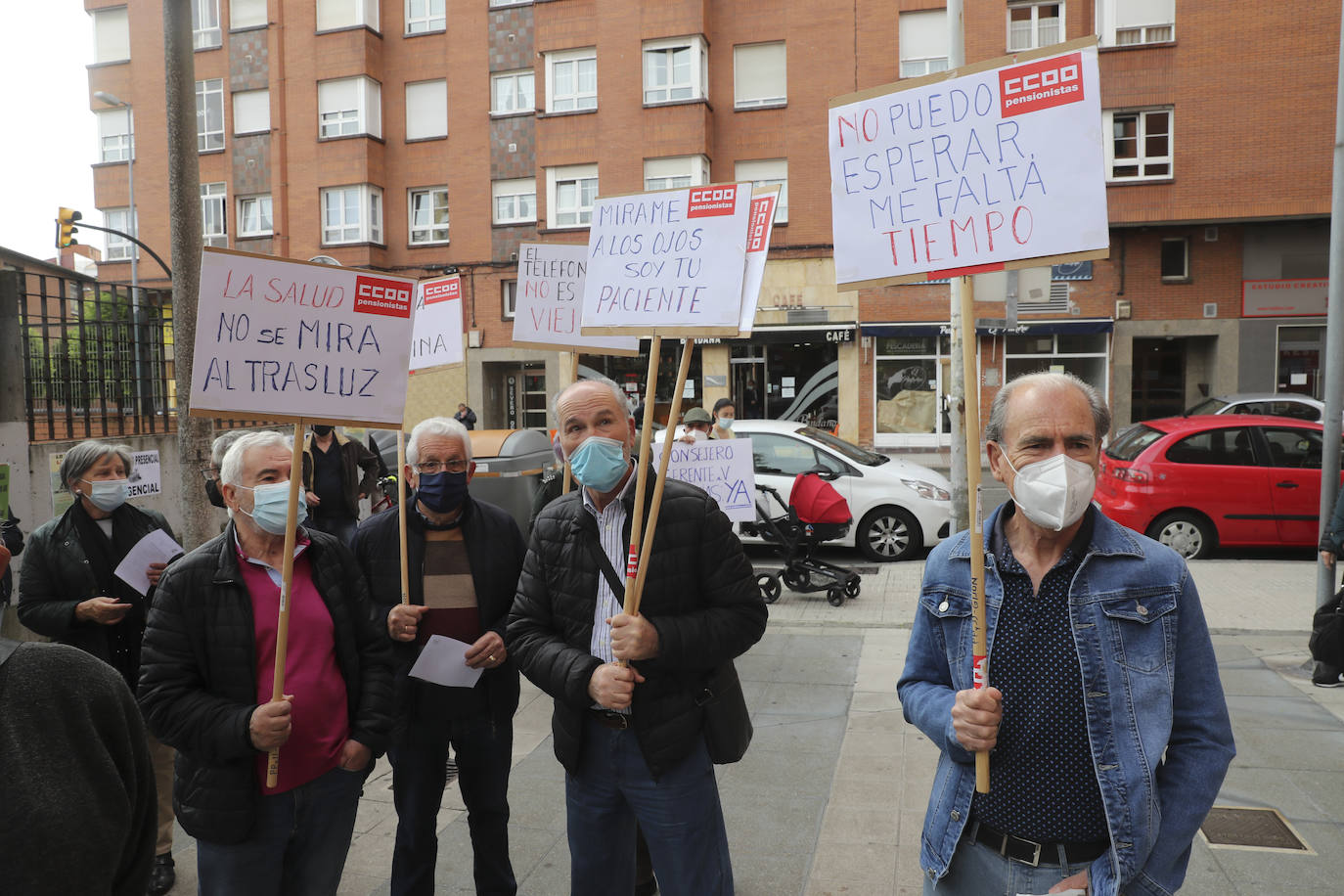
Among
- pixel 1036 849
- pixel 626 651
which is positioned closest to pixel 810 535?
pixel 626 651

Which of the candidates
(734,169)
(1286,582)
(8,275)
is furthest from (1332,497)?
(734,169)

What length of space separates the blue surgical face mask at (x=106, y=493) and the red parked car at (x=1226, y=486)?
9359 mm

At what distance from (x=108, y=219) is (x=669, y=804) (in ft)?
109

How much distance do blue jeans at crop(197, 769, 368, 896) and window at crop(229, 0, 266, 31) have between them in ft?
98.3

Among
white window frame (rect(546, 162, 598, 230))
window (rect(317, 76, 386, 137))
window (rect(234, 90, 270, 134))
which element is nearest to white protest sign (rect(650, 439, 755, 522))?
white window frame (rect(546, 162, 598, 230))

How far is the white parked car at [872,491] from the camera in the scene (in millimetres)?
11133

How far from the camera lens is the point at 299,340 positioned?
3148 millimetres

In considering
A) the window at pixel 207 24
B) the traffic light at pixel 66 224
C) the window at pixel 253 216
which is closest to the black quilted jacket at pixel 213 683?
the traffic light at pixel 66 224

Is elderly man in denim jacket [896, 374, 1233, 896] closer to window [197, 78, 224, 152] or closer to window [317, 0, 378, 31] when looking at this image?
window [317, 0, 378, 31]

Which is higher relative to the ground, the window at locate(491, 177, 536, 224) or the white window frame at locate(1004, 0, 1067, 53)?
the white window frame at locate(1004, 0, 1067, 53)

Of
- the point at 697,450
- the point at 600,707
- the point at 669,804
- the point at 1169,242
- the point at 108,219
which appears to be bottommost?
the point at 669,804

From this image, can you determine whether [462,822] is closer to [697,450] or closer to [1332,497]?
[697,450]

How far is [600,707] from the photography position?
9.46ft

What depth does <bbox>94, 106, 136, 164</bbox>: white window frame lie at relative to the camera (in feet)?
96.3
